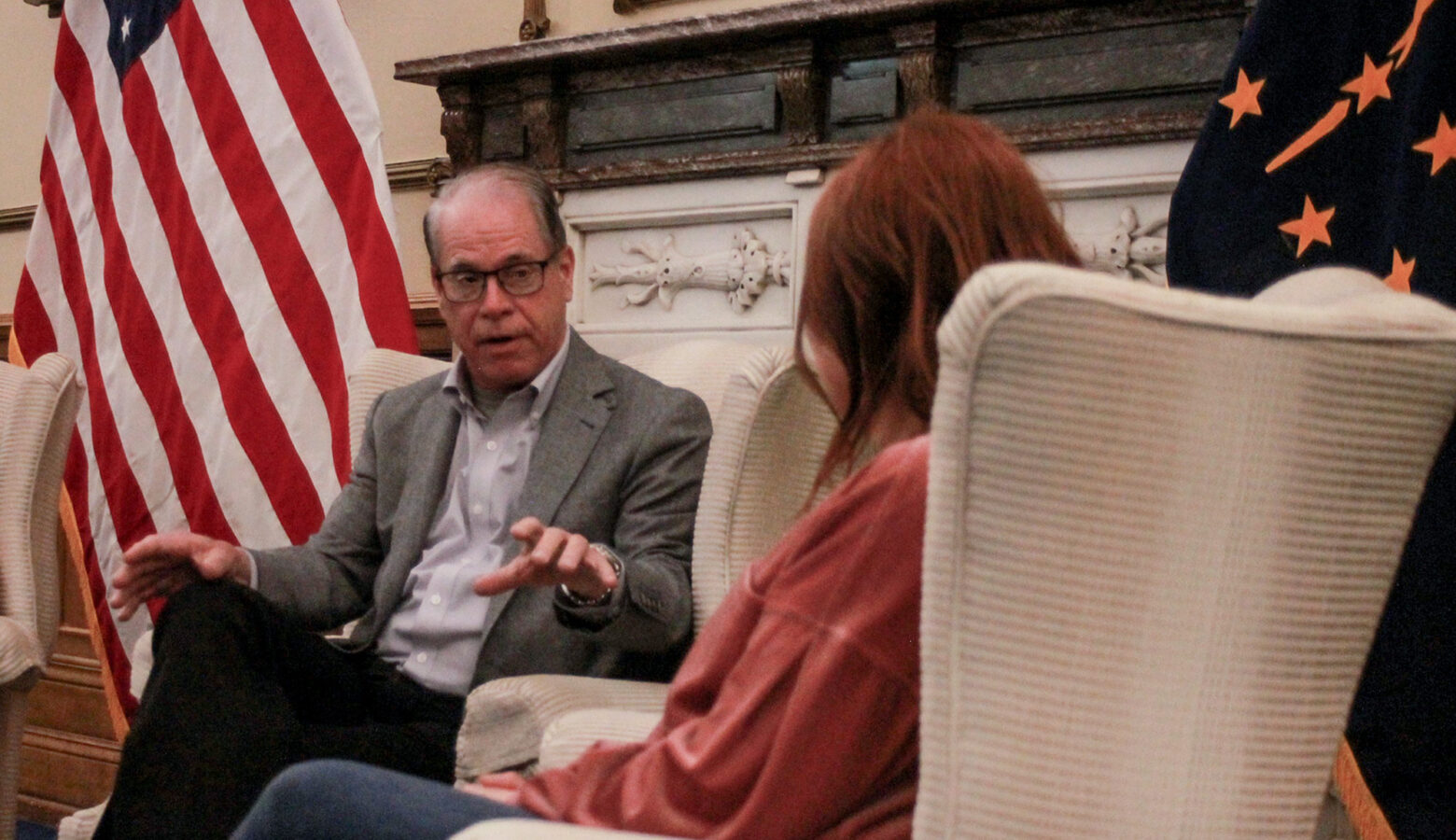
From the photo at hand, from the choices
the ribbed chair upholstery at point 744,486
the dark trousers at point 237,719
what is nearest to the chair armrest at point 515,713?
the ribbed chair upholstery at point 744,486

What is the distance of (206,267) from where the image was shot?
2.72 meters

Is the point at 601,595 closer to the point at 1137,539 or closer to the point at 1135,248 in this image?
the point at 1137,539

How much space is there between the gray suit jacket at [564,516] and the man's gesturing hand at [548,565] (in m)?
0.11

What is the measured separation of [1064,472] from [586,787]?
0.38 m

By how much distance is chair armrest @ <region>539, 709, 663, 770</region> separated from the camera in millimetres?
1313

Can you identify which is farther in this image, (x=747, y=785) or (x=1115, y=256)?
(x=1115, y=256)

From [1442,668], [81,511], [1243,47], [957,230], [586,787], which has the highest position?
[1243,47]

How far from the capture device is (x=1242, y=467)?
2.50 feet

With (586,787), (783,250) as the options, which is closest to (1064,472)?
(586,787)

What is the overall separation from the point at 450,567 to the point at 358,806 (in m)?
1.09

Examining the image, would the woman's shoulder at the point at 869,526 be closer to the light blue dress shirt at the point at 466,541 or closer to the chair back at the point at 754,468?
the chair back at the point at 754,468

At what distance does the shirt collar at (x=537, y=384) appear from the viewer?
1993 mm

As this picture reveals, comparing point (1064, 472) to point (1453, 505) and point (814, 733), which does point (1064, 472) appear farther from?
point (1453, 505)

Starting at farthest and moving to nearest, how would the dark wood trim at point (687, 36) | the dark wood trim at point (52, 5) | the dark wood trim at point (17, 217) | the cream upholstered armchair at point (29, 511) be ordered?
1. the dark wood trim at point (17, 217)
2. the dark wood trim at point (52, 5)
3. the dark wood trim at point (687, 36)
4. the cream upholstered armchair at point (29, 511)
